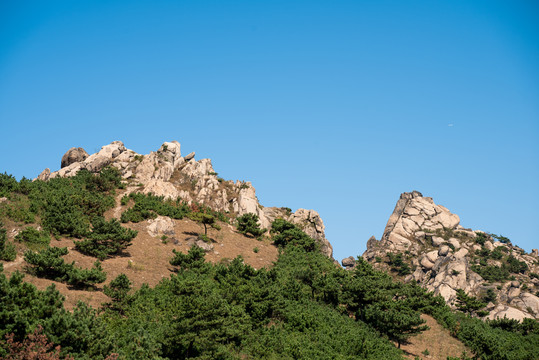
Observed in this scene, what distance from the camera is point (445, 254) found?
9762 centimetres

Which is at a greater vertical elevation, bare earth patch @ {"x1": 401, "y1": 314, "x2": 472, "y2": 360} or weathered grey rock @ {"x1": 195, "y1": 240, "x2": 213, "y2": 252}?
weathered grey rock @ {"x1": 195, "y1": 240, "x2": 213, "y2": 252}

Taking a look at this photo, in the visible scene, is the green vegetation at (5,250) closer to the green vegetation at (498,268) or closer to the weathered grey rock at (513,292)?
the weathered grey rock at (513,292)

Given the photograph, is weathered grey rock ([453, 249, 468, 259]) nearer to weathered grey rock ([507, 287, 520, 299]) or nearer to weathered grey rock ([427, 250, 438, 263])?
weathered grey rock ([427, 250, 438, 263])

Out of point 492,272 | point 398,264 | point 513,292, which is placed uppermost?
point 492,272

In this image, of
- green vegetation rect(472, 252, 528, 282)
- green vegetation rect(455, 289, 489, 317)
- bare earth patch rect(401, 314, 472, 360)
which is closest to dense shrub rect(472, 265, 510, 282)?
green vegetation rect(472, 252, 528, 282)

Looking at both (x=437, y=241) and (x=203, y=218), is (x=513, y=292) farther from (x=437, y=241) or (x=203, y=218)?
(x=203, y=218)

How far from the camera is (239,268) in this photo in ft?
131

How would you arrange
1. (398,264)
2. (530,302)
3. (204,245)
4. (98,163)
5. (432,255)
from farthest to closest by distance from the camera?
(398,264) < (432,255) < (530,302) < (98,163) < (204,245)

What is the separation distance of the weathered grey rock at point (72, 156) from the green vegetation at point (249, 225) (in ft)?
94.7

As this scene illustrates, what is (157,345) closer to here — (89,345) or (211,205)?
(89,345)

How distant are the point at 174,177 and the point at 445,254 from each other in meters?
68.2

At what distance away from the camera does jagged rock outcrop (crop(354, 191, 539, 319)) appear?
283ft

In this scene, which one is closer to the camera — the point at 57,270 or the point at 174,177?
the point at 57,270

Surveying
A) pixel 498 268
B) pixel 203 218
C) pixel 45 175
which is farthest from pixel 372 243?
pixel 45 175
